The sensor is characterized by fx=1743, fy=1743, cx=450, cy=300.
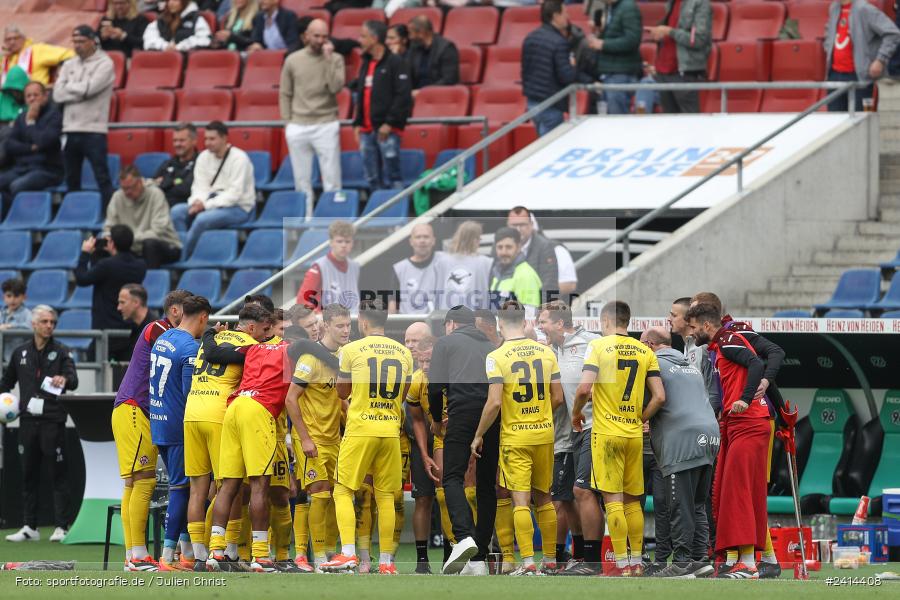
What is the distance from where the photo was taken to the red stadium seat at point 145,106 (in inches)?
948

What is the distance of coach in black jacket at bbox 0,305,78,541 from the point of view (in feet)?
54.6

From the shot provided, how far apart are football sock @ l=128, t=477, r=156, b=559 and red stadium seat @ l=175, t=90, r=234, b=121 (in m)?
11.4

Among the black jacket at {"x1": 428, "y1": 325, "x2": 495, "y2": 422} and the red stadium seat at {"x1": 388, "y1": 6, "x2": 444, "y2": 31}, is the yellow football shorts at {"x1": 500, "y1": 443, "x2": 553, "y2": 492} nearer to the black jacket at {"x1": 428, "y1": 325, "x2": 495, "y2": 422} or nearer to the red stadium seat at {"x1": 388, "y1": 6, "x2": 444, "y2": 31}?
the black jacket at {"x1": 428, "y1": 325, "x2": 495, "y2": 422}

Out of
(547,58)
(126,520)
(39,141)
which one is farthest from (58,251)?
(126,520)

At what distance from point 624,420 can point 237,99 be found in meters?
12.6

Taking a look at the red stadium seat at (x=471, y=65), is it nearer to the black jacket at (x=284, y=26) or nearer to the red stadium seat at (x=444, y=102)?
the red stadium seat at (x=444, y=102)

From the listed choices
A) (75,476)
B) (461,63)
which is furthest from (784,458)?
(461,63)

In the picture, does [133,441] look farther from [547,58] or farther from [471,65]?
[471,65]

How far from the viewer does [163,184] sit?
21.4 metres

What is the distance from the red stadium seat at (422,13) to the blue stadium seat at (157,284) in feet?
17.3

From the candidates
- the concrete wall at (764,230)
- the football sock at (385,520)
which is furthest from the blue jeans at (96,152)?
the football sock at (385,520)

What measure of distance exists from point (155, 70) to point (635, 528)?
14.5 m

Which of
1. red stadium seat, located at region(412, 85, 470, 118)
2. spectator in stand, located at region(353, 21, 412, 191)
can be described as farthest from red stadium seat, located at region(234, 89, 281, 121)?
spectator in stand, located at region(353, 21, 412, 191)

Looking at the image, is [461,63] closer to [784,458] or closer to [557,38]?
[557,38]
